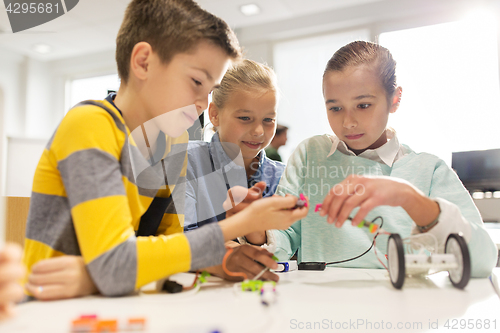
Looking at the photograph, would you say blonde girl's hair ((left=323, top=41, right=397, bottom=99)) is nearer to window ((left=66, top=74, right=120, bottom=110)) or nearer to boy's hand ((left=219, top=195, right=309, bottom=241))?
boy's hand ((left=219, top=195, right=309, bottom=241))

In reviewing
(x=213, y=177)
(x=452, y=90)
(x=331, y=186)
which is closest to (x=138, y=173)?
(x=331, y=186)

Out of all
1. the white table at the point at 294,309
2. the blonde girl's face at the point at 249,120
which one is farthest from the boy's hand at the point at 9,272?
the blonde girl's face at the point at 249,120

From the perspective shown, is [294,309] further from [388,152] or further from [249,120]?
[249,120]

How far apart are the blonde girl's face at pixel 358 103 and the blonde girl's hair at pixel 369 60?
0.02 m

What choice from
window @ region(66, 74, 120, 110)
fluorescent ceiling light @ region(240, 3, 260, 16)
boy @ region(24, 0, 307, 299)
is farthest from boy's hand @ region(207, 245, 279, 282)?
window @ region(66, 74, 120, 110)

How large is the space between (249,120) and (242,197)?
24.3 inches

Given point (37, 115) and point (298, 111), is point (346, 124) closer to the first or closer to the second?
point (298, 111)

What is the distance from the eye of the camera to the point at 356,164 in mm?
1046

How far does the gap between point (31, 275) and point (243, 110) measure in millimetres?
925

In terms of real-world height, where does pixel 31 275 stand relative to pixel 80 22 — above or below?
below

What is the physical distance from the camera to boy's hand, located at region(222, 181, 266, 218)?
2.39 feet

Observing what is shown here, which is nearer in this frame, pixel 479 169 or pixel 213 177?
pixel 213 177

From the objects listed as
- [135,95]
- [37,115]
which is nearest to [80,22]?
[37,115]

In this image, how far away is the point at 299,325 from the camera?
1.40 feet
